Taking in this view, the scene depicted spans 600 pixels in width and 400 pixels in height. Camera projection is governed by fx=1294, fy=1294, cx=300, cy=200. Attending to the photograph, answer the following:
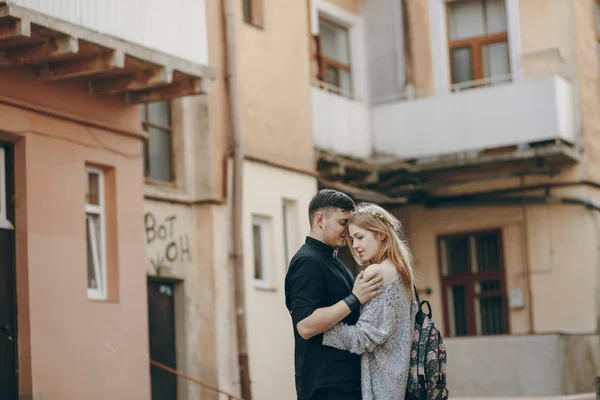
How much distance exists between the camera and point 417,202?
25203 mm

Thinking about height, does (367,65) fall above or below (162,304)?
above

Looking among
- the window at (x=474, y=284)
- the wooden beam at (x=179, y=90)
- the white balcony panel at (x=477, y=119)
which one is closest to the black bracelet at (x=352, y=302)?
the wooden beam at (x=179, y=90)

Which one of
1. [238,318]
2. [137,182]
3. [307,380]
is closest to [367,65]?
[238,318]

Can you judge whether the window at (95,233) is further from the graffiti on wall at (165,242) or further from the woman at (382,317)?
the woman at (382,317)

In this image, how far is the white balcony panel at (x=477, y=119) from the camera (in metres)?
22.9

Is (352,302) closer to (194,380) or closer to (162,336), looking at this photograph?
(194,380)

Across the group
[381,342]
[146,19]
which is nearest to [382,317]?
[381,342]

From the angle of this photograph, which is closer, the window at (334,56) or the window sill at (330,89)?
the window sill at (330,89)

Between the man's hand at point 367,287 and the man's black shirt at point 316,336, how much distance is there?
175 mm

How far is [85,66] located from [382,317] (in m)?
8.45

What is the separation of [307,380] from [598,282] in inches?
676

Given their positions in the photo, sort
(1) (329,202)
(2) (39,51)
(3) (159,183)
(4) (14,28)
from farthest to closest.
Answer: (3) (159,183) → (2) (39,51) → (4) (14,28) → (1) (329,202)

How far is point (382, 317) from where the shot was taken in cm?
714

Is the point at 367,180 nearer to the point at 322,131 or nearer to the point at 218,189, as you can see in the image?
the point at 322,131
